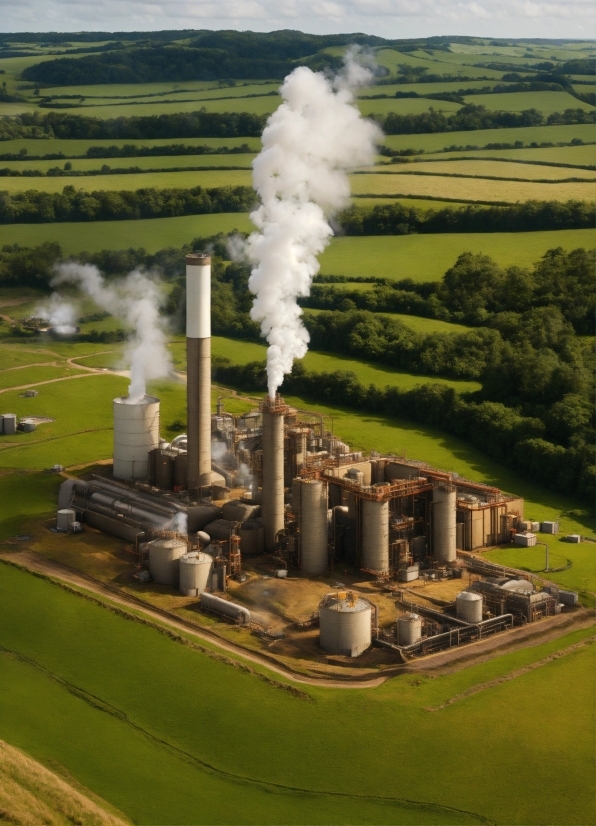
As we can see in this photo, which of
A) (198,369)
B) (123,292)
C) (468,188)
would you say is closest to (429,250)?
(468,188)

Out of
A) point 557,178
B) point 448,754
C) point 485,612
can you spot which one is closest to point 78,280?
point 557,178

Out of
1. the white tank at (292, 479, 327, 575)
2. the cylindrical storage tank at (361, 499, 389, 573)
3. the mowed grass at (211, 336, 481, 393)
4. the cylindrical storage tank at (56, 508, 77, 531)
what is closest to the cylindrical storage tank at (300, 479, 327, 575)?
the white tank at (292, 479, 327, 575)

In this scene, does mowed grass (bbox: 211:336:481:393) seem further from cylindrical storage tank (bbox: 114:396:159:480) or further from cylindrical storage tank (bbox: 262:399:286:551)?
cylindrical storage tank (bbox: 262:399:286:551)

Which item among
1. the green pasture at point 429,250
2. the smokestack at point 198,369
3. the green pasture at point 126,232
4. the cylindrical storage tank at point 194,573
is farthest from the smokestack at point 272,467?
the green pasture at point 126,232

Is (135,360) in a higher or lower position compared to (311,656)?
higher

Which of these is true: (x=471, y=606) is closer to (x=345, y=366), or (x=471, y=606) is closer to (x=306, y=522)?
(x=306, y=522)

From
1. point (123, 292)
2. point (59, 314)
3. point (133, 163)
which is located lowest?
point (59, 314)

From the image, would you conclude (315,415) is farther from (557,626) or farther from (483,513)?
(557,626)

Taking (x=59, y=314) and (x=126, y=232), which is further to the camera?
(x=126, y=232)
